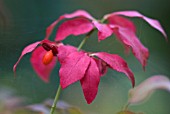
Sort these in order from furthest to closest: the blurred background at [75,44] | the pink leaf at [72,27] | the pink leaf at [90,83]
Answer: the blurred background at [75,44]
the pink leaf at [72,27]
the pink leaf at [90,83]

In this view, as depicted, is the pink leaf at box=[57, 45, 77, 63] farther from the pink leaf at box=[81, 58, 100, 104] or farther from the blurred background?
the blurred background

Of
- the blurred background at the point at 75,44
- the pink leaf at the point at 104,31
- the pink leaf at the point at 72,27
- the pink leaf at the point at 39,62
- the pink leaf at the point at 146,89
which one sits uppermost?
the pink leaf at the point at 104,31

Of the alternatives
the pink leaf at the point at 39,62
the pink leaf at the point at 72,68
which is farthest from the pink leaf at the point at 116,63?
the pink leaf at the point at 39,62

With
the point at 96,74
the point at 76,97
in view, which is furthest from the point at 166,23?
the point at 96,74

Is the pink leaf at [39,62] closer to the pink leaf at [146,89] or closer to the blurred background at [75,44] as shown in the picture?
the blurred background at [75,44]

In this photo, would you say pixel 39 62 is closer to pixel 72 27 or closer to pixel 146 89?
pixel 72 27

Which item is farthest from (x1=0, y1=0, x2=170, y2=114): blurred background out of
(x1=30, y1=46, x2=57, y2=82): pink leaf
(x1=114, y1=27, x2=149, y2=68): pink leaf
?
(x1=114, y1=27, x2=149, y2=68): pink leaf

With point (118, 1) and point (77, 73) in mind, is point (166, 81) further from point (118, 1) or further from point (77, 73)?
point (118, 1)
